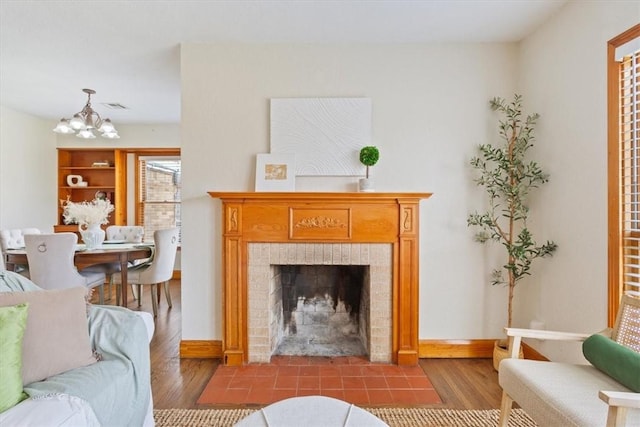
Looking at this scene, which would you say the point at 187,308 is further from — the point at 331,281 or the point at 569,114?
the point at 569,114

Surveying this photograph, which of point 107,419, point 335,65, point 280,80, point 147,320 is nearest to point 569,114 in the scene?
point 335,65

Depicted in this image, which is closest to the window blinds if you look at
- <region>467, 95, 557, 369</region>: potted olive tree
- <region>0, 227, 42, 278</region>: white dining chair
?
<region>467, 95, 557, 369</region>: potted olive tree

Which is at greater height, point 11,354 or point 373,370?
point 11,354

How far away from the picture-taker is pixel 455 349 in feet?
9.30

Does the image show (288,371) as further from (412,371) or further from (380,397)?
(412,371)

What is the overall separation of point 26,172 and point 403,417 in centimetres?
592

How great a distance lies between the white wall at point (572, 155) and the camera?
6.78ft

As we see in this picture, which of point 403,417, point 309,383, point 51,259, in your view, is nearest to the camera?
point 403,417

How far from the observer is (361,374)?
2.53m

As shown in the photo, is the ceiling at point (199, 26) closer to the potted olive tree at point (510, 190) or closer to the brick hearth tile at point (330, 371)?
the potted olive tree at point (510, 190)

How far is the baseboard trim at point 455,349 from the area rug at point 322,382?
A: 225mm

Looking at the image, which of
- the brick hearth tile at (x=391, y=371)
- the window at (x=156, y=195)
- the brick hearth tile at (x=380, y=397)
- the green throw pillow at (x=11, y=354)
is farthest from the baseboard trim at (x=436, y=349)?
the window at (x=156, y=195)

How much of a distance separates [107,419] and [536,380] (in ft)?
6.07

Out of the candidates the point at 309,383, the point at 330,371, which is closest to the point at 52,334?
the point at 309,383
